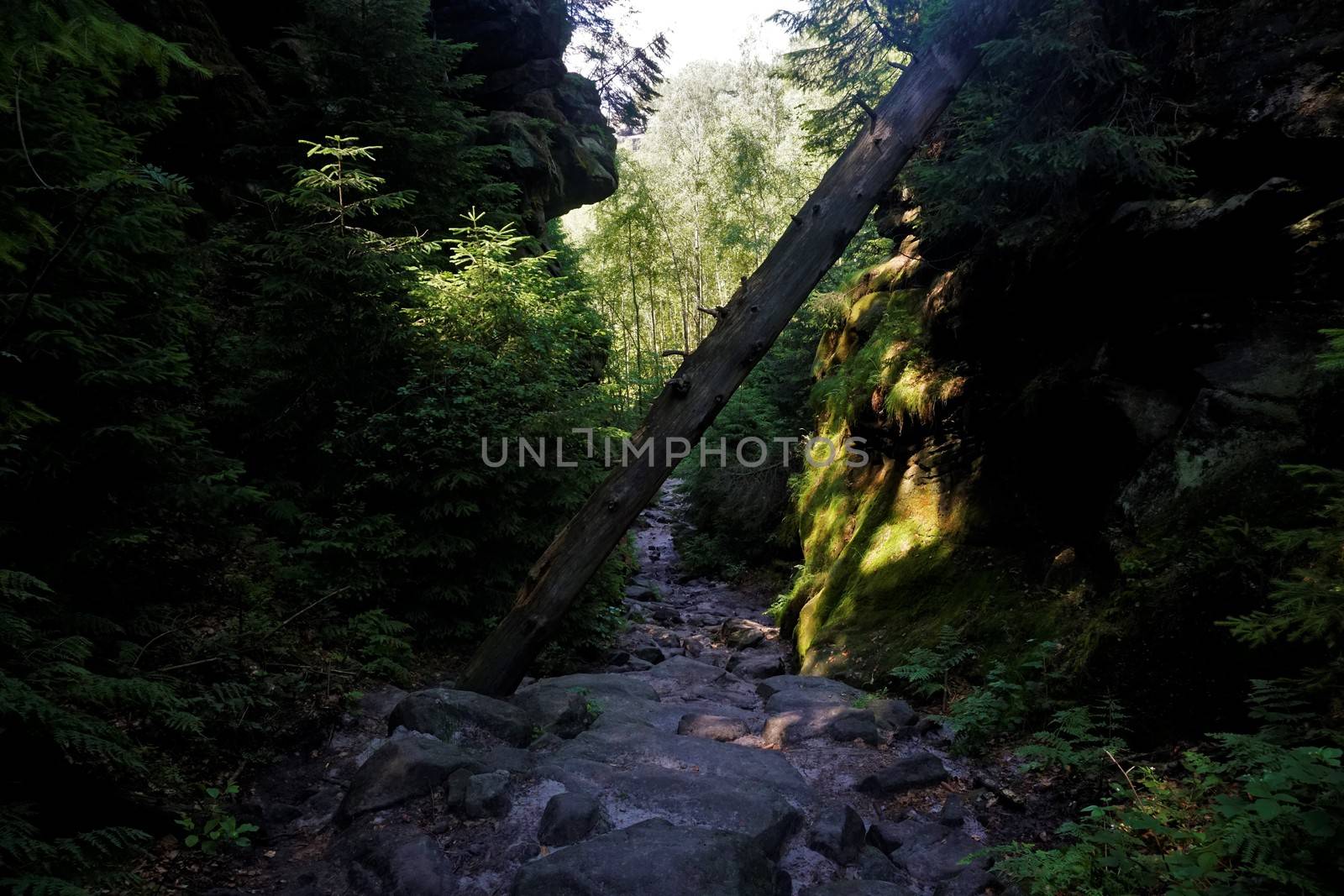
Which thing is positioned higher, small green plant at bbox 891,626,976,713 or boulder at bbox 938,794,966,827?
small green plant at bbox 891,626,976,713

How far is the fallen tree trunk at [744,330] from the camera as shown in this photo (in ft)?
18.2

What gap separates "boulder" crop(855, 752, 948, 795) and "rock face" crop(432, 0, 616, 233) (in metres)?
12.6

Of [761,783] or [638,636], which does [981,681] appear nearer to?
[761,783]

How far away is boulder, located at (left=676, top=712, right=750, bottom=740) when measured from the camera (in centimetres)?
492

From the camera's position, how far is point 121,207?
3.91 meters

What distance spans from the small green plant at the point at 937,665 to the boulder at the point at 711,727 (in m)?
1.48

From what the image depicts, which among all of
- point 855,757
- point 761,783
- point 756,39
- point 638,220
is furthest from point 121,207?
point 756,39

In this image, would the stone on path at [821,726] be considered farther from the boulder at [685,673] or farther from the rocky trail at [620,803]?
the boulder at [685,673]

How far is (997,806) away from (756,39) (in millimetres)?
29710

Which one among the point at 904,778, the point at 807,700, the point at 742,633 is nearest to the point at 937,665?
the point at 807,700

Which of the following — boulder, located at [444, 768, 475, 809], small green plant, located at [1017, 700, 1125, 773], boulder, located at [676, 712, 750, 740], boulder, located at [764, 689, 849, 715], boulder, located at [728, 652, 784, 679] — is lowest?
boulder, located at [728, 652, 784, 679]

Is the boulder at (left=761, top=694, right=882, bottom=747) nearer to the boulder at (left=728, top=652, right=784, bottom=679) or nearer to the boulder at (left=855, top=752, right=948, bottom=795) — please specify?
the boulder at (left=855, top=752, right=948, bottom=795)

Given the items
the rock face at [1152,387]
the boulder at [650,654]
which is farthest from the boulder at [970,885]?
the boulder at [650,654]

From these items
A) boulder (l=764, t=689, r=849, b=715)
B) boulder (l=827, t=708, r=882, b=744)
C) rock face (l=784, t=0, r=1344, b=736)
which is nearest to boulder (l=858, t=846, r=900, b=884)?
boulder (l=827, t=708, r=882, b=744)
